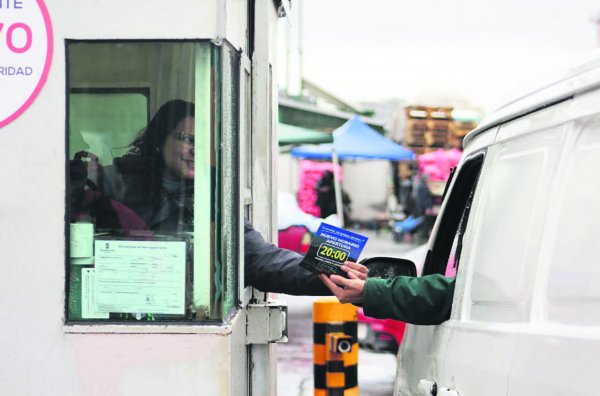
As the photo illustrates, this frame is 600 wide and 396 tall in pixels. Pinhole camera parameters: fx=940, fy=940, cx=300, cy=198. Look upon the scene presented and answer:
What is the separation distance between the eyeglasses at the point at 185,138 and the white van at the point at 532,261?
984 mm

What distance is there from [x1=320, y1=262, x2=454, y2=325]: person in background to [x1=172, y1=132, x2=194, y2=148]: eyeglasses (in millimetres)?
805

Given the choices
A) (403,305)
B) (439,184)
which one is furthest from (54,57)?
(439,184)

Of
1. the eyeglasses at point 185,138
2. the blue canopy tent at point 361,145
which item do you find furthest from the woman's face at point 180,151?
the blue canopy tent at point 361,145

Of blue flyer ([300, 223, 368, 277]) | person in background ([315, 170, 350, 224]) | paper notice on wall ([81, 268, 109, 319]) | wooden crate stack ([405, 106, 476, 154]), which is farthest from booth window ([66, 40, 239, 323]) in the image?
wooden crate stack ([405, 106, 476, 154])

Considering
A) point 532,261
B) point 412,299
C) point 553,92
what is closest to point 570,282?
point 532,261

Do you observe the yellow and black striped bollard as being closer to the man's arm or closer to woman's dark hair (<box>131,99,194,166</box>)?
the man's arm

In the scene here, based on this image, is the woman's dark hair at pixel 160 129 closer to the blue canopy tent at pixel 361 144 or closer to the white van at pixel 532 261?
the white van at pixel 532 261

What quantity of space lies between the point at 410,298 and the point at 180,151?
932 mm

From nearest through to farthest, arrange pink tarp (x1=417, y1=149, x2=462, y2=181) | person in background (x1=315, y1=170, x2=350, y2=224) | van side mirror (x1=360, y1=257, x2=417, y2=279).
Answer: van side mirror (x1=360, y1=257, x2=417, y2=279), person in background (x1=315, y1=170, x2=350, y2=224), pink tarp (x1=417, y1=149, x2=462, y2=181)

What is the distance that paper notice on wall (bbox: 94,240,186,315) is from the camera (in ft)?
10.0

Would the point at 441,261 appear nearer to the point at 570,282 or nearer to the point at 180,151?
the point at 180,151

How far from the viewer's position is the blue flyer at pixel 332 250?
11.3 feet

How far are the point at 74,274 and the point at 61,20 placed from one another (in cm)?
82

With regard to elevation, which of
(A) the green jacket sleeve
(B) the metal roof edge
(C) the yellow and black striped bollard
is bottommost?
(C) the yellow and black striped bollard
